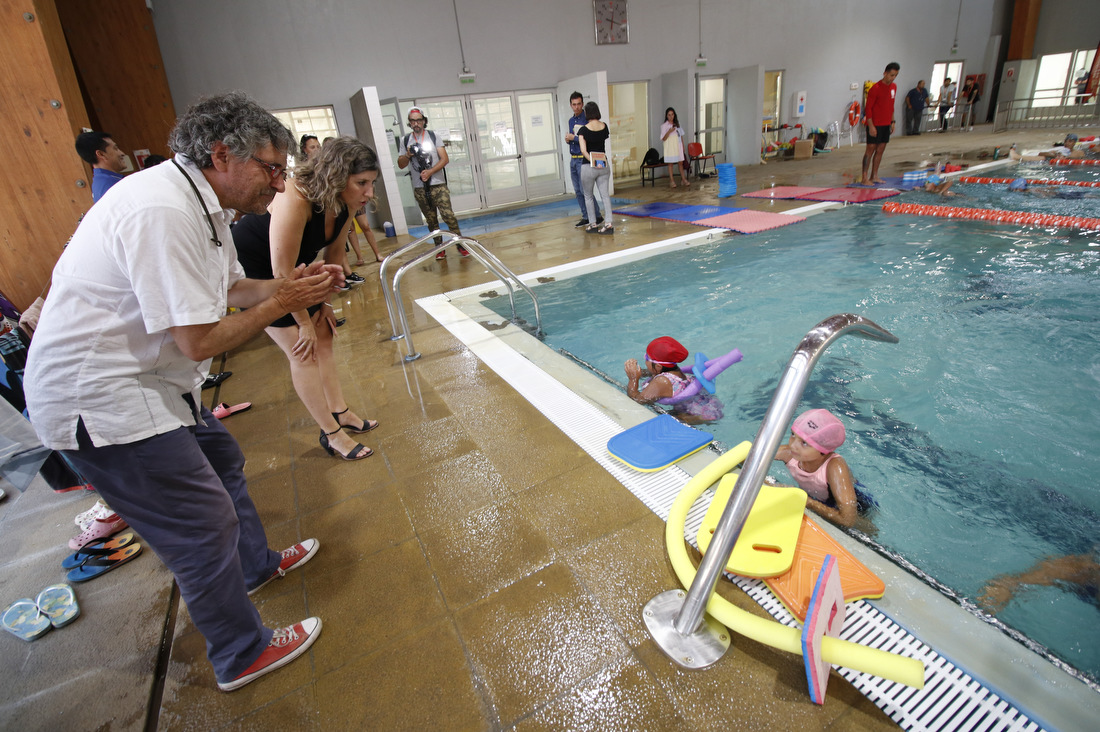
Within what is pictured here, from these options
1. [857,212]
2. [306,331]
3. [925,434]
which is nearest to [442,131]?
[857,212]

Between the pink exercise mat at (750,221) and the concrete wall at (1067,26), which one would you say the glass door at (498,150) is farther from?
the concrete wall at (1067,26)

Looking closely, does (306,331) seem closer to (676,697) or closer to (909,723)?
(676,697)

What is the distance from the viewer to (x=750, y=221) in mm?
8156

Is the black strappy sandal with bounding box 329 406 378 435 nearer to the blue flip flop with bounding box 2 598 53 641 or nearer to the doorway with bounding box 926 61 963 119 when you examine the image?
the blue flip flop with bounding box 2 598 53 641

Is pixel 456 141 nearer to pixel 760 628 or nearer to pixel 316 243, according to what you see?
pixel 316 243

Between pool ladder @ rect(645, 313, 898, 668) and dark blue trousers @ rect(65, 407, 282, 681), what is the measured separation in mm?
1352

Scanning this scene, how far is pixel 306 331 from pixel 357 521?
100 cm

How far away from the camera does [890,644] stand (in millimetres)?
1542

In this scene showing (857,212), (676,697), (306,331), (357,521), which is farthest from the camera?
(857,212)

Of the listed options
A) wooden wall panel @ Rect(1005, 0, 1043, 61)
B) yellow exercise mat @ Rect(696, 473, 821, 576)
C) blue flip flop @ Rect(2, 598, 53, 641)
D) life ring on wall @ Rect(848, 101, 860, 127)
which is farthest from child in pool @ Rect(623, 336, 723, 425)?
wooden wall panel @ Rect(1005, 0, 1043, 61)

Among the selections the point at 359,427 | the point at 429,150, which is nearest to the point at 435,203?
the point at 429,150

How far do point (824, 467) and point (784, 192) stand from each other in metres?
9.34

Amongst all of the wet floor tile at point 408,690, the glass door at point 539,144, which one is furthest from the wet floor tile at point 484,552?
the glass door at point 539,144

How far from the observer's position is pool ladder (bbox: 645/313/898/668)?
1337mm
